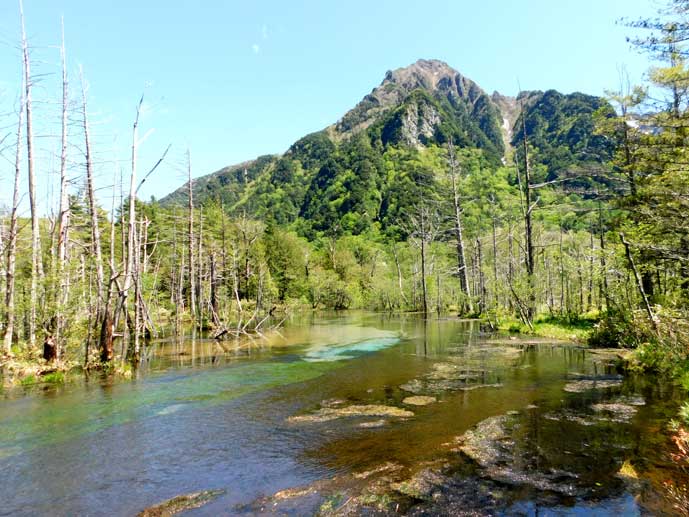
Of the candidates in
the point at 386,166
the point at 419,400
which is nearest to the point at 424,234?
the point at 419,400

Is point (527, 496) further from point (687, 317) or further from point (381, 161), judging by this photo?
point (381, 161)

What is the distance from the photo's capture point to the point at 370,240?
10862 centimetres

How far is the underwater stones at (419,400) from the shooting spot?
10917mm

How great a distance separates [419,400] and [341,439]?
345cm

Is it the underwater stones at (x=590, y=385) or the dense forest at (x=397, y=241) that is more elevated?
the dense forest at (x=397, y=241)

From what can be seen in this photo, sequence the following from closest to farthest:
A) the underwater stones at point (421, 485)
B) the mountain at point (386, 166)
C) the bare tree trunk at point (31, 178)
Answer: the underwater stones at point (421, 485), the bare tree trunk at point (31, 178), the mountain at point (386, 166)

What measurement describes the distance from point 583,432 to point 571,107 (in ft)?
670

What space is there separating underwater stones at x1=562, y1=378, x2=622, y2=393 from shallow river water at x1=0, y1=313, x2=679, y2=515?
0.11 metres

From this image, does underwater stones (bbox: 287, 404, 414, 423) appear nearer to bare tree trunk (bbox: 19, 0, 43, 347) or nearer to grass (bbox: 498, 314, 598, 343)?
bare tree trunk (bbox: 19, 0, 43, 347)

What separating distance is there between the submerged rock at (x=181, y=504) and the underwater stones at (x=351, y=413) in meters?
3.65

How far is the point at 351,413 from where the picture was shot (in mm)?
10328

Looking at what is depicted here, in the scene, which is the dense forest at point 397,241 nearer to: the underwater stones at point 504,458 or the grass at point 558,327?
the grass at point 558,327

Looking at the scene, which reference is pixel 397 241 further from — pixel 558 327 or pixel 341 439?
pixel 341 439

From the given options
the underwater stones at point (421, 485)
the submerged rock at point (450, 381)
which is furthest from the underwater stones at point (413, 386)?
the underwater stones at point (421, 485)
